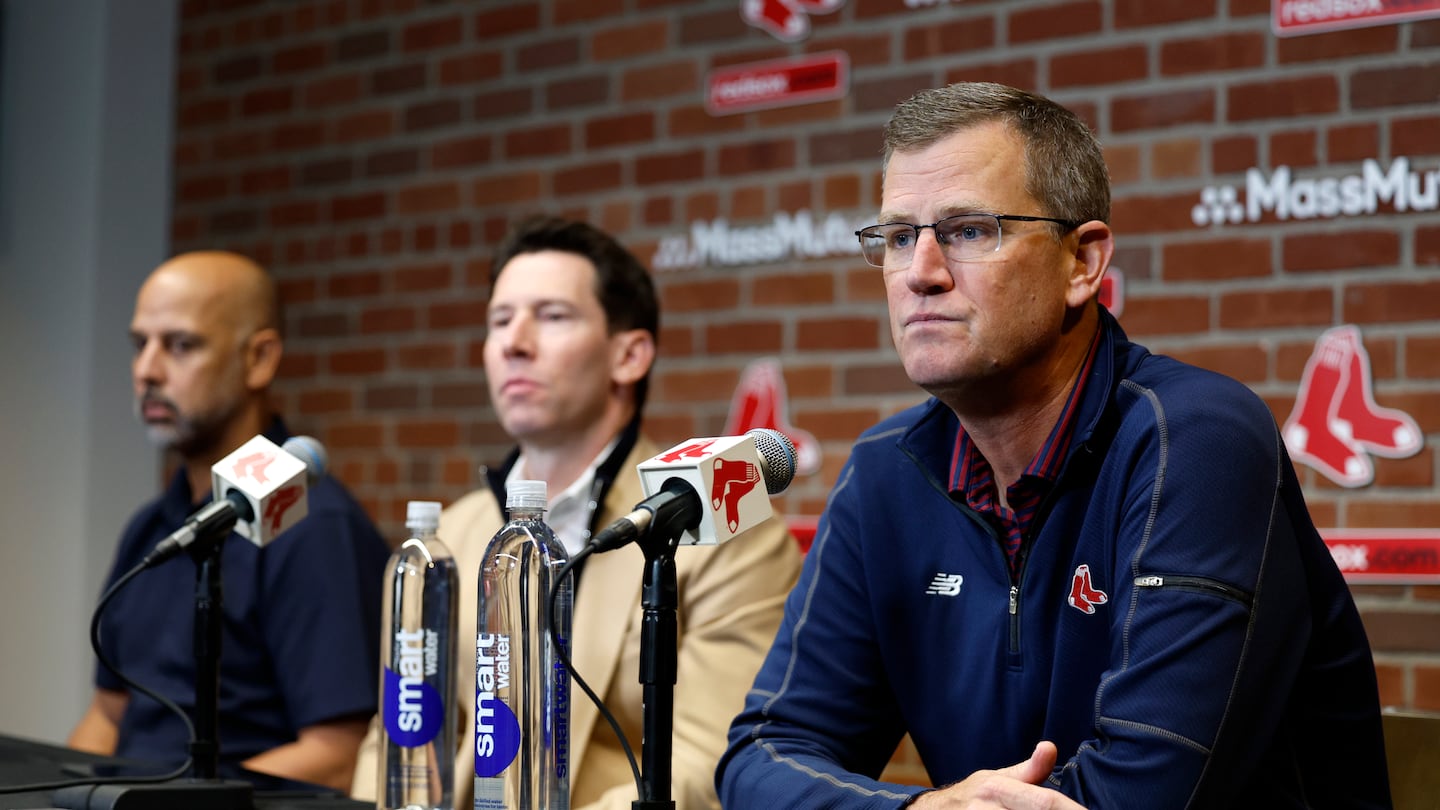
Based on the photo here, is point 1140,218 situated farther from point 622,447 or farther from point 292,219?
point 292,219

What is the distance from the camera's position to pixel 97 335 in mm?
3820

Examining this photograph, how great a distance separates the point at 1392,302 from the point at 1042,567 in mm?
1113

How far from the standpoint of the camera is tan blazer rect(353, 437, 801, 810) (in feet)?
6.62

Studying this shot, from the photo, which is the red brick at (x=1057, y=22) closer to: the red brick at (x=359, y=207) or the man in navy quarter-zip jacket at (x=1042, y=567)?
the man in navy quarter-zip jacket at (x=1042, y=567)

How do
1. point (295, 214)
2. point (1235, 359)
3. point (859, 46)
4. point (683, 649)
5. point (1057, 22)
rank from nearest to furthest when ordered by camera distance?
point (683, 649), point (1235, 359), point (1057, 22), point (859, 46), point (295, 214)

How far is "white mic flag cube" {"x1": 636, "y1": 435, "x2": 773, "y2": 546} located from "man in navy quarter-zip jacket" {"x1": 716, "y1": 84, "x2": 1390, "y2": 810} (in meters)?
0.29

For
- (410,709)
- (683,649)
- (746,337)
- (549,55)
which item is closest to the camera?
(410,709)

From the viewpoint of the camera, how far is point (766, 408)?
298 centimetres

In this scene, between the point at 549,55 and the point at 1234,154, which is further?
the point at 549,55

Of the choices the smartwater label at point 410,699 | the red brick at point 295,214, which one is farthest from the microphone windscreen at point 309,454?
the red brick at point 295,214

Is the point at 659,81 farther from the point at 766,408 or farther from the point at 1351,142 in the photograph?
the point at 1351,142

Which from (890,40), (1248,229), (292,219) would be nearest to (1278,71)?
(1248,229)

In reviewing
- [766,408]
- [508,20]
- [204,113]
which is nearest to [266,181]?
[204,113]

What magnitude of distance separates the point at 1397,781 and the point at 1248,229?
1.07 metres
